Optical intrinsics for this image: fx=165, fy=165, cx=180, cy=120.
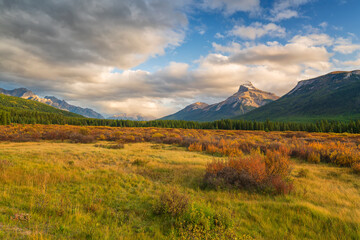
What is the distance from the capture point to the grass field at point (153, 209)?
14.3ft

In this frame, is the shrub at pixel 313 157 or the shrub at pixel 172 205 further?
the shrub at pixel 313 157

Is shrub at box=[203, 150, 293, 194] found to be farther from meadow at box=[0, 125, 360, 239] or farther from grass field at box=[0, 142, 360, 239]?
grass field at box=[0, 142, 360, 239]

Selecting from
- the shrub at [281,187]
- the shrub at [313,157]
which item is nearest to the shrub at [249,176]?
the shrub at [281,187]

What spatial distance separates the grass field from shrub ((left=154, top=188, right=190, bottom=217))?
15 centimetres

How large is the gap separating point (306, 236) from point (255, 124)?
91.2 metres

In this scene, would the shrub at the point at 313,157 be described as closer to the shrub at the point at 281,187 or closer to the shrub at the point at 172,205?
the shrub at the point at 281,187

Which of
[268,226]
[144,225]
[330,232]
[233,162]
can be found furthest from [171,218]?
[233,162]

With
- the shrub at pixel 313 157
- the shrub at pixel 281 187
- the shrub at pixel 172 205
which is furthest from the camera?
the shrub at pixel 313 157

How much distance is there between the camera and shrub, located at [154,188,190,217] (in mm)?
5234

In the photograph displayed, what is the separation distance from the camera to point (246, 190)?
25.0 feet

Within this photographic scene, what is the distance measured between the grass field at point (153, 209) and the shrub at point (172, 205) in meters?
0.15

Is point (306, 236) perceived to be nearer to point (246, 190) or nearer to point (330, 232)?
point (330, 232)

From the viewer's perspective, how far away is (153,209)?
5.59 meters

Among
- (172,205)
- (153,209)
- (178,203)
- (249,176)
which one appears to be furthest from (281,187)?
(153,209)
